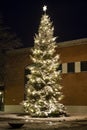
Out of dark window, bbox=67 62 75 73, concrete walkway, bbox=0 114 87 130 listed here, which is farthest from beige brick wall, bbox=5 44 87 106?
concrete walkway, bbox=0 114 87 130

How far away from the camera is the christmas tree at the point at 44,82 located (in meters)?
37.7

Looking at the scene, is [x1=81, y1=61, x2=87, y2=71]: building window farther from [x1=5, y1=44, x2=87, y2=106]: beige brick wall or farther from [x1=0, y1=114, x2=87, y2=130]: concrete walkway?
[x1=0, y1=114, x2=87, y2=130]: concrete walkway

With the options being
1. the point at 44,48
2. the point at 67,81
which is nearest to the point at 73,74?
the point at 67,81

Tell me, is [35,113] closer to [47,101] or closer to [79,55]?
[47,101]

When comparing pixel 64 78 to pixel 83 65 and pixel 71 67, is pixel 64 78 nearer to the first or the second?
pixel 71 67

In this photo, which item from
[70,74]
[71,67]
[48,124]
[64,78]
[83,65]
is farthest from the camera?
[64,78]

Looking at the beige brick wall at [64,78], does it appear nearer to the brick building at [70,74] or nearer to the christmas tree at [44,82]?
the brick building at [70,74]

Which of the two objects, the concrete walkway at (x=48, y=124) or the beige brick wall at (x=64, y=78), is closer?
the concrete walkway at (x=48, y=124)

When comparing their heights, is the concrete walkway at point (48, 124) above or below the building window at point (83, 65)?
below

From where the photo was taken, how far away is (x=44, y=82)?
38344 mm

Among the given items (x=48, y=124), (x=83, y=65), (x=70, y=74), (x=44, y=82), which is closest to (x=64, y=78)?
(x=70, y=74)

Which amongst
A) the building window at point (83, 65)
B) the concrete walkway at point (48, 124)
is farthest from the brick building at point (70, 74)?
the concrete walkway at point (48, 124)

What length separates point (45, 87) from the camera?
38125mm

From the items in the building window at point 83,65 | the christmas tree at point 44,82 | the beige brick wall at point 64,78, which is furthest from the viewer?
the beige brick wall at point 64,78
